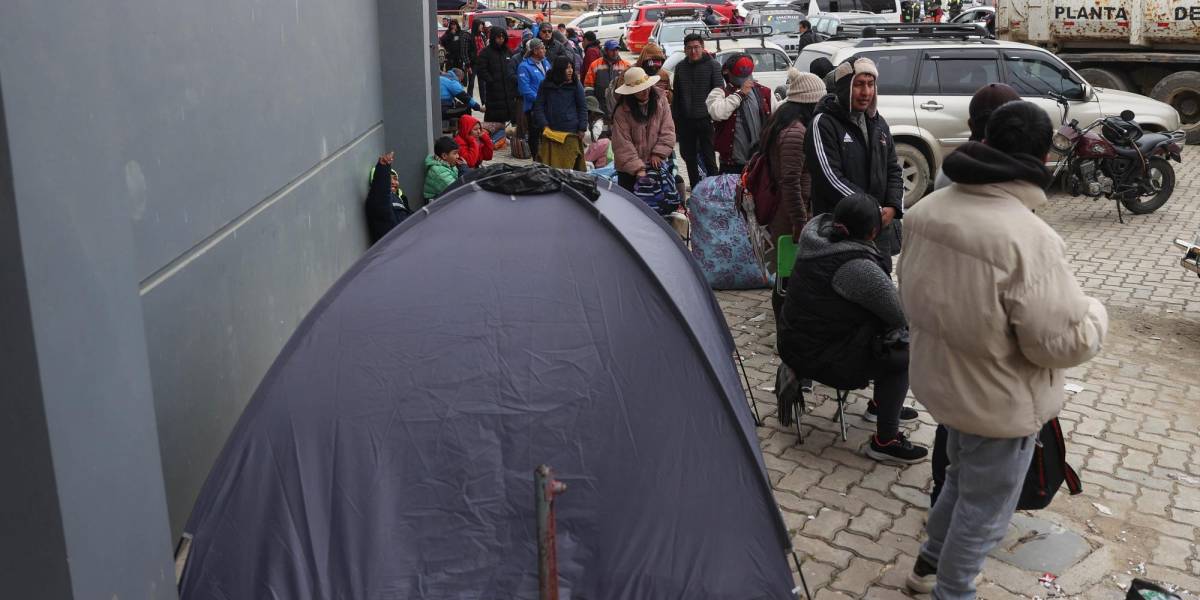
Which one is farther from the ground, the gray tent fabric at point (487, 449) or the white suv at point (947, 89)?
the white suv at point (947, 89)

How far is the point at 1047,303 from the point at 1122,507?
2096 mm

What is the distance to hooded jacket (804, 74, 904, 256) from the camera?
19.6 ft

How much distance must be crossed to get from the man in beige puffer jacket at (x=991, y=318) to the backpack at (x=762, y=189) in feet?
9.85

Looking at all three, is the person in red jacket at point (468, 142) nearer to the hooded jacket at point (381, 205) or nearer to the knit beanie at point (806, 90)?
the hooded jacket at point (381, 205)

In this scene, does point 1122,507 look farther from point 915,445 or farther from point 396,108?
point 396,108

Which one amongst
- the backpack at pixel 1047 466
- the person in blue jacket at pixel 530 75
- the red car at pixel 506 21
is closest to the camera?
the backpack at pixel 1047 466

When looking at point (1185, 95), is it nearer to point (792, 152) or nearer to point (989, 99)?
point (792, 152)

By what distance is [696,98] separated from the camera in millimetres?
10086

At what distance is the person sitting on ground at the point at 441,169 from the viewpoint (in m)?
9.10

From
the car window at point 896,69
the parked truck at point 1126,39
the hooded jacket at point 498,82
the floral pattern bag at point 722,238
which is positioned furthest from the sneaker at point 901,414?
the parked truck at point 1126,39

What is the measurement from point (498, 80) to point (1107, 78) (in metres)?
8.84

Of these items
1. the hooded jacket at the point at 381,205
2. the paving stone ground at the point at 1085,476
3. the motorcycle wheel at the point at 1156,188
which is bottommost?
the paving stone ground at the point at 1085,476

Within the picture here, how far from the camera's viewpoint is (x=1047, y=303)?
11.1ft

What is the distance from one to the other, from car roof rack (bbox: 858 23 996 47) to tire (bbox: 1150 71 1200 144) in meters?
4.02
